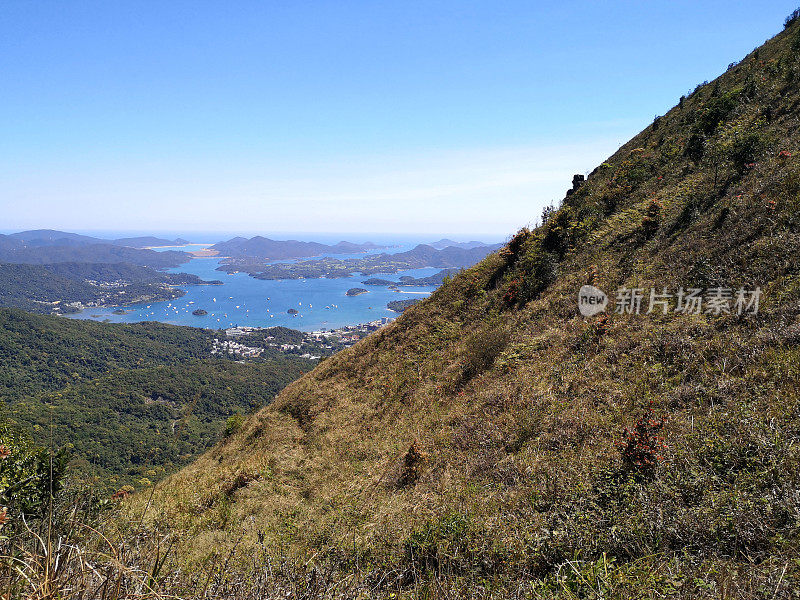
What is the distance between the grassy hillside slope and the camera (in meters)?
3.98

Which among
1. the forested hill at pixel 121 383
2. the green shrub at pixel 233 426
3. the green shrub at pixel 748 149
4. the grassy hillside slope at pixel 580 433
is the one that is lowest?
the forested hill at pixel 121 383

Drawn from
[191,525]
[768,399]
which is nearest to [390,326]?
[191,525]

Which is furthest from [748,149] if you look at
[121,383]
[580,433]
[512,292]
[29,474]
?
[121,383]

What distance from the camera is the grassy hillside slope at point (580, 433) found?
13.1 ft

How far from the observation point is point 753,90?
15891mm

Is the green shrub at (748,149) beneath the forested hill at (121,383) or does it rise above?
above

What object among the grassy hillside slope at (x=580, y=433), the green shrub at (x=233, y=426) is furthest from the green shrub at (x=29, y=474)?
the green shrub at (x=233, y=426)

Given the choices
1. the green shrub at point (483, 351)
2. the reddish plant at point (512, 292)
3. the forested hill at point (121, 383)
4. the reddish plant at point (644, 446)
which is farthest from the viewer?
the forested hill at point (121, 383)

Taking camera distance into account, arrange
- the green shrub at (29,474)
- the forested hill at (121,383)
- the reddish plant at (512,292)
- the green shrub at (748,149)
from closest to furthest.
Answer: the green shrub at (29,474), the green shrub at (748,149), the reddish plant at (512,292), the forested hill at (121,383)

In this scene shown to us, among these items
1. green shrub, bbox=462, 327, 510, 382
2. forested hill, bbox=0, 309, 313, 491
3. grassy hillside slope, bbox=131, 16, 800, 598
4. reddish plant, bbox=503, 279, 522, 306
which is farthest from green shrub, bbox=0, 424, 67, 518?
forested hill, bbox=0, 309, 313, 491

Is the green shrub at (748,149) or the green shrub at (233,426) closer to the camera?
the green shrub at (748,149)

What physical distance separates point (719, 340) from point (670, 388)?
1.47 meters

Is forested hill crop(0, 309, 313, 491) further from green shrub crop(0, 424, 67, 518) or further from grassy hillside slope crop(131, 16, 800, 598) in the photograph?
grassy hillside slope crop(131, 16, 800, 598)

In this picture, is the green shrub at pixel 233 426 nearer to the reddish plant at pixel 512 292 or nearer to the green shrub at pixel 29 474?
the green shrub at pixel 29 474
